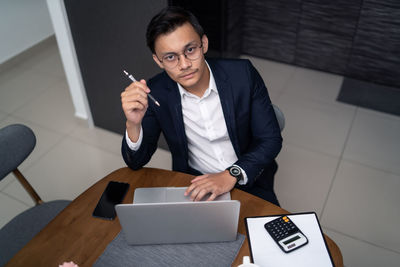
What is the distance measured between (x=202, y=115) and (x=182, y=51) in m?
0.33

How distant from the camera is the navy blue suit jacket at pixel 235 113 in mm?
1646

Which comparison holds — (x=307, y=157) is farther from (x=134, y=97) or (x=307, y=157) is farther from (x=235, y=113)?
(x=134, y=97)

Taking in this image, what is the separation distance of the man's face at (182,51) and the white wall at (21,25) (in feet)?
9.95

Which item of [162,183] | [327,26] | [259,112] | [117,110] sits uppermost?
[259,112]

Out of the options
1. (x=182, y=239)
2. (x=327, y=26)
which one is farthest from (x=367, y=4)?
(x=182, y=239)

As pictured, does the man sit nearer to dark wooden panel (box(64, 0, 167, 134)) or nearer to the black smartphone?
the black smartphone

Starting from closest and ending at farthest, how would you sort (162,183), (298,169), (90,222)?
1. (90,222)
2. (162,183)
3. (298,169)

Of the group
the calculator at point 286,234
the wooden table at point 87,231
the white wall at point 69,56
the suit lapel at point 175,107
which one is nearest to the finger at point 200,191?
the wooden table at point 87,231

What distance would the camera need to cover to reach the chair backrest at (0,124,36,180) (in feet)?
5.36

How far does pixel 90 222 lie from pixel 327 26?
9.40 ft

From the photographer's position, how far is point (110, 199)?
147 cm

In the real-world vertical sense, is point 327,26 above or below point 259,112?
below

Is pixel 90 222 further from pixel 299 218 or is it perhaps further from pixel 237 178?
pixel 299 218

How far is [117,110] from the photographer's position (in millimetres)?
2936
